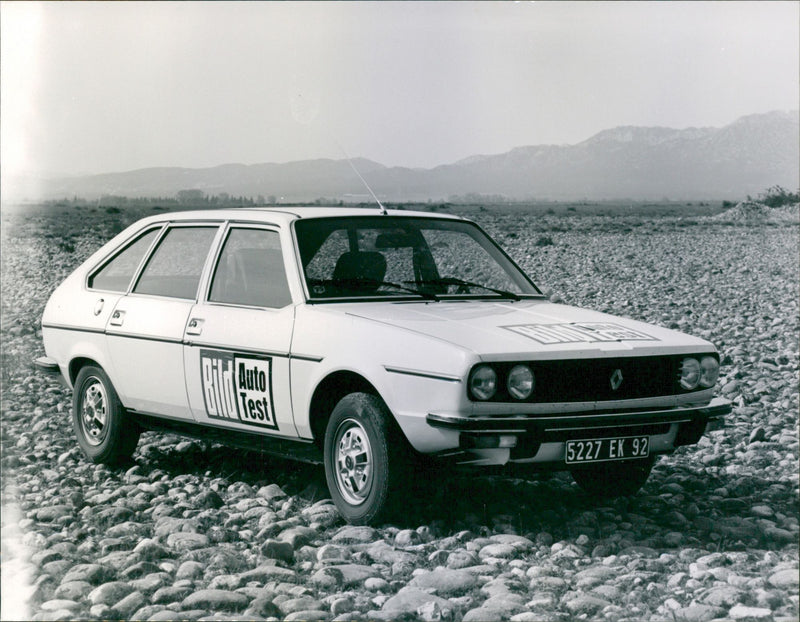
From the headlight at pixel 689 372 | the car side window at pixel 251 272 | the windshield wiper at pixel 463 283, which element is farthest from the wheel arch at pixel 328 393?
the headlight at pixel 689 372

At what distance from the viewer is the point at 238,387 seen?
6391 millimetres

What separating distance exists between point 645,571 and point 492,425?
965mm

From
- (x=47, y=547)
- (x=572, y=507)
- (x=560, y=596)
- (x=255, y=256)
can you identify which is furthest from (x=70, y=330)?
(x=560, y=596)

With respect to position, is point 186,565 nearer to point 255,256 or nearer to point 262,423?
point 262,423

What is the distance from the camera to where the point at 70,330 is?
7.74 meters

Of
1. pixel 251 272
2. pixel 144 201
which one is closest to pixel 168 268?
pixel 251 272

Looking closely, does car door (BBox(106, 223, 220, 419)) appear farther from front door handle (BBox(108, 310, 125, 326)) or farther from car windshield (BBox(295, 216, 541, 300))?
car windshield (BBox(295, 216, 541, 300))

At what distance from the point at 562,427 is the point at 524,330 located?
568mm

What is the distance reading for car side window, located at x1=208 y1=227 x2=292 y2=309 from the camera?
6.52 meters

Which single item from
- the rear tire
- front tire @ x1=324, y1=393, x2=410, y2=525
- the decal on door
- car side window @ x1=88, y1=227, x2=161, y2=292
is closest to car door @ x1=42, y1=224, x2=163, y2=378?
car side window @ x1=88, y1=227, x2=161, y2=292

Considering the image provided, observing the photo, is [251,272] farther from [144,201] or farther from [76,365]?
[144,201]

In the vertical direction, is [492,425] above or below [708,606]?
above

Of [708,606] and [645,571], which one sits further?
Answer: [645,571]

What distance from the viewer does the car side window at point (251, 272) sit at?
257 inches
